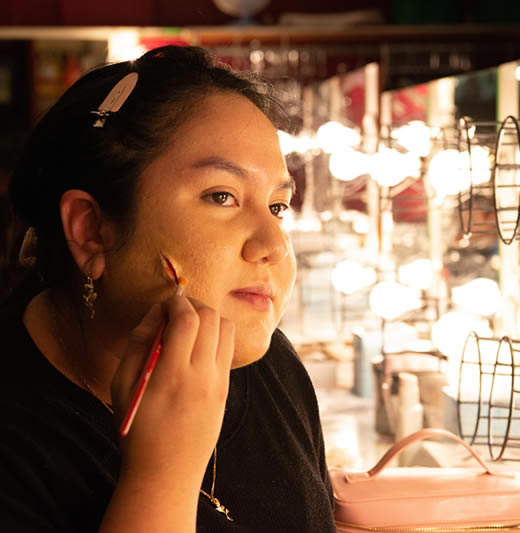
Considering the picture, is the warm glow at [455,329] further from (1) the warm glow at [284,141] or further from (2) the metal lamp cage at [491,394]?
(1) the warm glow at [284,141]

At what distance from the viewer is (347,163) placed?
2.61 meters

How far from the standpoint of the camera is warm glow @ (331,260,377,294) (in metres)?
2.33

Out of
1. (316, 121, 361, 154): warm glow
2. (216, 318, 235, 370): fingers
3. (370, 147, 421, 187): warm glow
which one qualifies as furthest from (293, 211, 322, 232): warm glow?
(216, 318, 235, 370): fingers

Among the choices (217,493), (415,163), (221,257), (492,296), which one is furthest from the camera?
(415,163)

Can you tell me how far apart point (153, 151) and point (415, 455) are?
91 cm

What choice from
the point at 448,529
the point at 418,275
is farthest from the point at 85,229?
the point at 418,275

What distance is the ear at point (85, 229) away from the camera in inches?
31.7

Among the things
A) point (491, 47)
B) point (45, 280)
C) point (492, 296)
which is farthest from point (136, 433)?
point (491, 47)

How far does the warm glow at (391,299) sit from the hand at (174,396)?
109cm

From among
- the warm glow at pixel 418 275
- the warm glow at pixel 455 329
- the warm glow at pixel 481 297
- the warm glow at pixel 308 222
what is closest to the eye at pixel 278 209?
the warm glow at pixel 455 329

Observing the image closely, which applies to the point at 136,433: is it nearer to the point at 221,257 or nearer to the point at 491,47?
the point at 221,257

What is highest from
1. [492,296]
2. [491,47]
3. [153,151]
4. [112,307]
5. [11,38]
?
[491,47]

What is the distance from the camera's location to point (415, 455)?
1.43m

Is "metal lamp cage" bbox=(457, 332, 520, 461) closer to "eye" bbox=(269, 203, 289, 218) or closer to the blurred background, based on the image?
the blurred background
